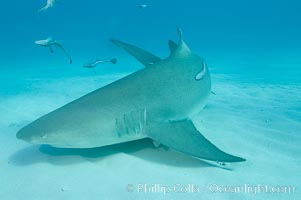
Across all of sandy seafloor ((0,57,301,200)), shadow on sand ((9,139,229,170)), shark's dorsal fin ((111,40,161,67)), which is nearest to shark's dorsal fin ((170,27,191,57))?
shark's dorsal fin ((111,40,161,67))

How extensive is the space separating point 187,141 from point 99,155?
108 cm

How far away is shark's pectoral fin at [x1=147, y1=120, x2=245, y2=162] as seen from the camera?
277 centimetres

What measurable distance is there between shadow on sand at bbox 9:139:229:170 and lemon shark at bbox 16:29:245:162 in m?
0.25

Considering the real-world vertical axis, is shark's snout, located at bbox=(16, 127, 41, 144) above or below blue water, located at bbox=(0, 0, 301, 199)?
below

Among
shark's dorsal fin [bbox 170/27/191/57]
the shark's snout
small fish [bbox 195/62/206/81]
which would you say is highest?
shark's dorsal fin [bbox 170/27/191/57]

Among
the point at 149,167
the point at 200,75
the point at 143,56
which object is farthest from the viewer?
the point at 143,56

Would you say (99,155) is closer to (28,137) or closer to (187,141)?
(28,137)

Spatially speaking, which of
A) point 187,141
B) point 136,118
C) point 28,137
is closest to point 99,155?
point 136,118

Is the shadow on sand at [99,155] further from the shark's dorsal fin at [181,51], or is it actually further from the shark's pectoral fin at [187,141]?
the shark's dorsal fin at [181,51]

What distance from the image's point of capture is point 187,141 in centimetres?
299

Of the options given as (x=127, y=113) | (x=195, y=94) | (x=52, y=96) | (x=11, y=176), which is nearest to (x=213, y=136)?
(x=195, y=94)

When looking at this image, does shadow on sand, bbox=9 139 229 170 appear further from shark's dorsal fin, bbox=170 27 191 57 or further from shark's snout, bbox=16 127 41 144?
→ shark's dorsal fin, bbox=170 27 191 57

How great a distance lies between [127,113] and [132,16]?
13553 centimetres

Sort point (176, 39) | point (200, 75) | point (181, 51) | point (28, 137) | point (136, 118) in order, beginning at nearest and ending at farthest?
1. point (28, 137)
2. point (136, 118)
3. point (200, 75)
4. point (181, 51)
5. point (176, 39)
